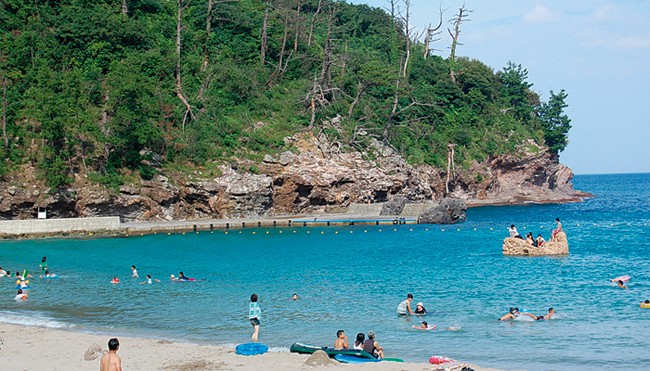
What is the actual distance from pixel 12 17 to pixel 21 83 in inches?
339

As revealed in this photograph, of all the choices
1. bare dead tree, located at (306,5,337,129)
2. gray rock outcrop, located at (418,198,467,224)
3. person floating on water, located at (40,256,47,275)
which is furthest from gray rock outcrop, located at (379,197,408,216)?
person floating on water, located at (40,256,47,275)

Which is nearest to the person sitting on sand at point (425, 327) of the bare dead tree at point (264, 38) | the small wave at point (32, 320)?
the small wave at point (32, 320)

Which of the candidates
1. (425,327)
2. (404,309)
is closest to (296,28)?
(404,309)

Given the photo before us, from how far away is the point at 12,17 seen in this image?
51031 mm

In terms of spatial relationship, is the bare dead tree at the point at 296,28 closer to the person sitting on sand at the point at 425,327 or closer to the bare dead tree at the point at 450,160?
the bare dead tree at the point at 450,160

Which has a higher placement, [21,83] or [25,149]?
[21,83]

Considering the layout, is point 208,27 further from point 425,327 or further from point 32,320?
point 425,327

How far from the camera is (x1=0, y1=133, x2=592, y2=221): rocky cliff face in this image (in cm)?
4282

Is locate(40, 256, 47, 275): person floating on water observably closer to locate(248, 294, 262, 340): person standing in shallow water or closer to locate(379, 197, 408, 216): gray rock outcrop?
locate(248, 294, 262, 340): person standing in shallow water

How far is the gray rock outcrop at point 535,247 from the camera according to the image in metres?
31.7

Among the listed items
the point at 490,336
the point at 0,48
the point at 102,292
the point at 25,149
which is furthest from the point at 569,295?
the point at 0,48

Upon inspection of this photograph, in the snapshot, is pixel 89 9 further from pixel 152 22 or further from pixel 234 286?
pixel 234 286

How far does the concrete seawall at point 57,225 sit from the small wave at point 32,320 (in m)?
23.0

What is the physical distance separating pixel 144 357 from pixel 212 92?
45835 millimetres
